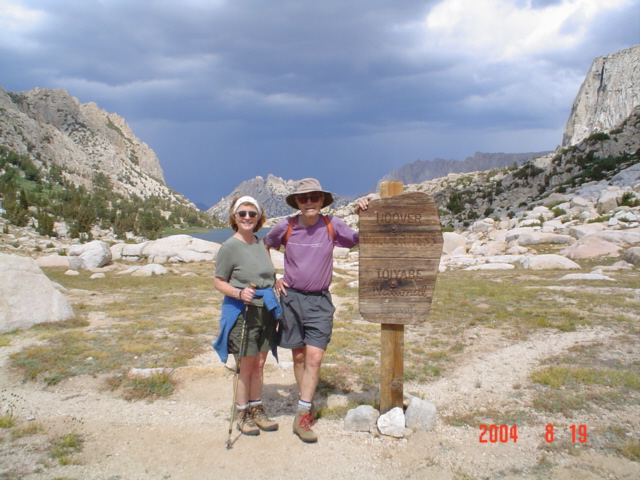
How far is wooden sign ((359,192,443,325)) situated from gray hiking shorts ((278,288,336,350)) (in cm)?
45

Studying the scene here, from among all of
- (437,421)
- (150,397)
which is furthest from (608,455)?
(150,397)

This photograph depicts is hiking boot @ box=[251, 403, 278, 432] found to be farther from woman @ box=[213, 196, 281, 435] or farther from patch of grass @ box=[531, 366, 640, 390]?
patch of grass @ box=[531, 366, 640, 390]

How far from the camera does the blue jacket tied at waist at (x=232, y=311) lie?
13.9 feet

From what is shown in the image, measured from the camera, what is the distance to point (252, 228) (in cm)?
450

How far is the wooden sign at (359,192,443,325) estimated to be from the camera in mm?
4477

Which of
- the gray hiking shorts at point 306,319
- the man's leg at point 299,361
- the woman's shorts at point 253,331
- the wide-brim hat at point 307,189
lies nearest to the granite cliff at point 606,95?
the wide-brim hat at point 307,189

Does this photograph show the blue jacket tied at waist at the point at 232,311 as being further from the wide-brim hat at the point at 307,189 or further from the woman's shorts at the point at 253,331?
the wide-brim hat at the point at 307,189

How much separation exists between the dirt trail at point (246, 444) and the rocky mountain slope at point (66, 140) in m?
90.5

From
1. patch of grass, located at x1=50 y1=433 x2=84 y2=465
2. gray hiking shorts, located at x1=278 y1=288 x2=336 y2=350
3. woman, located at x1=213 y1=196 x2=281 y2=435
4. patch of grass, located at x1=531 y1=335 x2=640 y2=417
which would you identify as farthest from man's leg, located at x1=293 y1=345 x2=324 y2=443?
patch of grass, located at x1=531 y1=335 x2=640 y2=417

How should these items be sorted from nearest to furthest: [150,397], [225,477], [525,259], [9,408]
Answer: [225,477]
[9,408]
[150,397]
[525,259]

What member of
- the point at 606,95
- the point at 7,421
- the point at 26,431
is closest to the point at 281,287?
the point at 26,431

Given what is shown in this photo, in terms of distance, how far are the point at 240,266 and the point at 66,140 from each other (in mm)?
117670

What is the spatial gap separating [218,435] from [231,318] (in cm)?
152

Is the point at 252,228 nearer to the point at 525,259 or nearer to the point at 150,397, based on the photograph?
the point at 150,397
